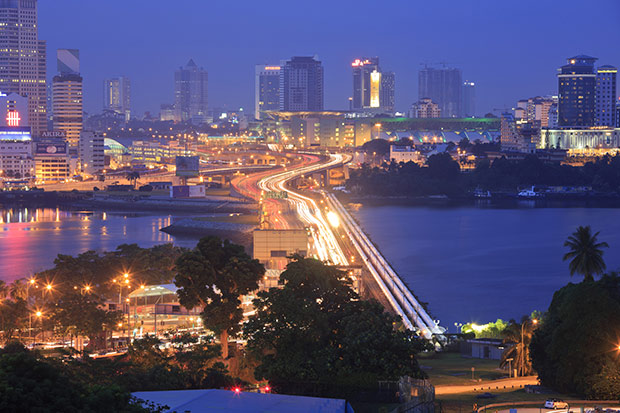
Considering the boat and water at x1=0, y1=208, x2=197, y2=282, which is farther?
the boat

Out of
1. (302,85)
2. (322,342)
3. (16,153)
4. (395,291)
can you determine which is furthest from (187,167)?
(302,85)

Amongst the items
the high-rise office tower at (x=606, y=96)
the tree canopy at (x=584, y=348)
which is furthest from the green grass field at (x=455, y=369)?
the high-rise office tower at (x=606, y=96)

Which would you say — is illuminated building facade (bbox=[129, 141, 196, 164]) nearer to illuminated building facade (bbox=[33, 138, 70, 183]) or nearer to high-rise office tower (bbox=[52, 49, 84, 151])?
high-rise office tower (bbox=[52, 49, 84, 151])

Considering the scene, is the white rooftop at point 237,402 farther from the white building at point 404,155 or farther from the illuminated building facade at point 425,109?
the illuminated building facade at point 425,109

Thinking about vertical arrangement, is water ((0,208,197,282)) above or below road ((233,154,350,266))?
below

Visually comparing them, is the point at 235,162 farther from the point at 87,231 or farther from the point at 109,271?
the point at 109,271

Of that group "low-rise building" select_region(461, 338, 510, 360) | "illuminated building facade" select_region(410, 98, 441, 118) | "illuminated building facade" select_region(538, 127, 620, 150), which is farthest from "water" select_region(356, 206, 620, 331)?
"illuminated building facade" select_region(410, 98, 441, 118)

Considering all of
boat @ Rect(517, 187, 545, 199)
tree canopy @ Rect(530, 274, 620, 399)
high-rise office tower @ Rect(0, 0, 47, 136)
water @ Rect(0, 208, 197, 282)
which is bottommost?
water @ Rect(0, 208, 197, 282)

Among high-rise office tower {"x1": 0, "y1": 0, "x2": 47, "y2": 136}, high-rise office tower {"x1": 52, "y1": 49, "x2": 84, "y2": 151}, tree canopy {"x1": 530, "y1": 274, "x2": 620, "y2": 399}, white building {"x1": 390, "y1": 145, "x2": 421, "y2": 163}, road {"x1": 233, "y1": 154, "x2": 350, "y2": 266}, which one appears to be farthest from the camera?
high-rise office tower {"x1": 0, "y1": 0, "x2": 47, "y2": 136}
